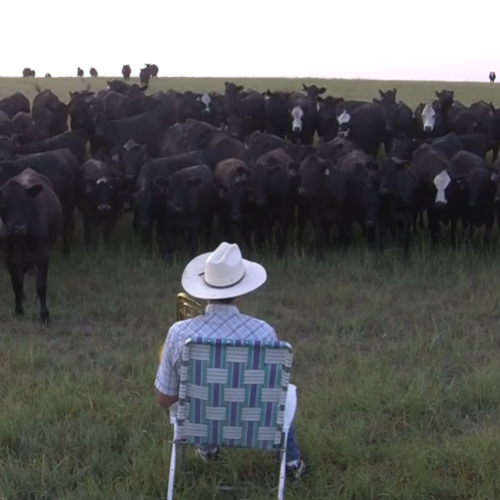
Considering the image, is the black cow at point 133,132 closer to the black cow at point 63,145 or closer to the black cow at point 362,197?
the black cow at point 63,145

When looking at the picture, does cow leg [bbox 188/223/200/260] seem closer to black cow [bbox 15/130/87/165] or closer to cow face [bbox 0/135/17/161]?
black cow [bbox 15/130/87/165]

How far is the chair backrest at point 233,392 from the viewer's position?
4426mm

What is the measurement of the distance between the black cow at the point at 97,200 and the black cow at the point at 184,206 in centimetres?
81

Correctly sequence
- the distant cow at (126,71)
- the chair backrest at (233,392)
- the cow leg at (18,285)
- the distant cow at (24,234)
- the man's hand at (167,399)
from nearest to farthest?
the chair backrest at (233,392)
the man's hand at (167,399)
the distant cow at (24,234)
the cow leg at (18,285)
the distant cow at (126,71)

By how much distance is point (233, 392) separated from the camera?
4535 mm

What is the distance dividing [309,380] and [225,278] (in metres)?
2.76

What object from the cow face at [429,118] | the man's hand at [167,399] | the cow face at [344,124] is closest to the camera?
the man's hand at [167,399]

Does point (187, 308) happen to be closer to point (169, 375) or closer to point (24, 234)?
point (169, 375)

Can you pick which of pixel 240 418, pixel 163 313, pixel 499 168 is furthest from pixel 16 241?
pixel 499 168

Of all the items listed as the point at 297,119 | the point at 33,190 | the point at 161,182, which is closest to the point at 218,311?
the point at 33,190

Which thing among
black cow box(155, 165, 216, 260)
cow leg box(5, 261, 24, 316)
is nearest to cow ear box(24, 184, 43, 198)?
cow leg box(5, 261, 24, 316)

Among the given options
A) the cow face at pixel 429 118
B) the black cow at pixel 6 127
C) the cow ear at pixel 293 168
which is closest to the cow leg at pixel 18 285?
the cow ear at pixel 293 168

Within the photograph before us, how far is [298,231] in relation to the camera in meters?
12.9

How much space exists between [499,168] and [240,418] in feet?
29.5
